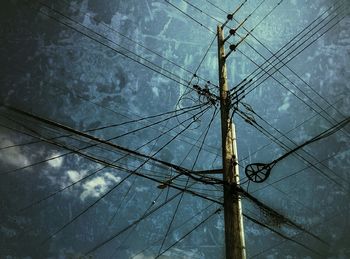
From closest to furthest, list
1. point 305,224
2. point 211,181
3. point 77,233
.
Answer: point 211,181, point 305,224, point 77,233

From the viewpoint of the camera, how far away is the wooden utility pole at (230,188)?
830 centimetres

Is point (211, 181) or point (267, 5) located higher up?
point (267, 5)

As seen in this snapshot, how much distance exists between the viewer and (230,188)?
922 centimetres

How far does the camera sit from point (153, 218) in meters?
67.2

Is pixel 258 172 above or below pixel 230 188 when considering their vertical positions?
above

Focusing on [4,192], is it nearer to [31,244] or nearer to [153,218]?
[31,244]

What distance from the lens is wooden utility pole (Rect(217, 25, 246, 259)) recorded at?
8.30 m

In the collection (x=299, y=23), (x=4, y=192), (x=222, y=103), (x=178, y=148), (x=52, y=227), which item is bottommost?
A: (x=222, y=103)

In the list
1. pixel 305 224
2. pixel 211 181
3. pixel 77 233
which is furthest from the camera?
pixel 77 233

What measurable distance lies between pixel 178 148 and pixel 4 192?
34.0 metres

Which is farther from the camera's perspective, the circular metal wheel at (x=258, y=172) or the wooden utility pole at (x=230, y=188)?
the circular metal wheel at (x=258, y=172)

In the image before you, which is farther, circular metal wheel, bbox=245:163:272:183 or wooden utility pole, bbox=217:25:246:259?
circular metal wheel, bbox=245:163:272:183

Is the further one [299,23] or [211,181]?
[299,23]

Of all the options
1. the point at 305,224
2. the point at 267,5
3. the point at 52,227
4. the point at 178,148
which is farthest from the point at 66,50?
the point at 305,224
